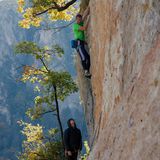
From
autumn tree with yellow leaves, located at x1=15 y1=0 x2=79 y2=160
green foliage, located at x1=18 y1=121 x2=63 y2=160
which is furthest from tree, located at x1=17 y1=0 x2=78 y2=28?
green foliage, located at x1=18 y1=121 x2=63 y2=160

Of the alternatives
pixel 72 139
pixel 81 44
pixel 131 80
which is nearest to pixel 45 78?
pixel 81 44

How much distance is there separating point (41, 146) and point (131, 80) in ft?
70.1

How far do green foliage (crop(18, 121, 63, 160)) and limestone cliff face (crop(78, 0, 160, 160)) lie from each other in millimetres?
14894

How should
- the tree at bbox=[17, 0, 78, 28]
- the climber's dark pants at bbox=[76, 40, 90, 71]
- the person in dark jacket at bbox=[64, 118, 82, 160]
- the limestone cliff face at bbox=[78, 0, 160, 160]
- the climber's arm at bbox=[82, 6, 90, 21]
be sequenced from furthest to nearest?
the tree at bbox=[17, 0, 78, 28] < the climber's arm at bbox=[82, 6, 90, 21] < the climber's dark pants at bbox=[76, 40, 90, 71] < the person in dark jacket at bbox=[64, 118, 82, 160] < the limestone cliff face at bbox=[78, 0, 160, 160]

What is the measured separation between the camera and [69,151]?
15.6m

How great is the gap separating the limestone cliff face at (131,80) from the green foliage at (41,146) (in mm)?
14894

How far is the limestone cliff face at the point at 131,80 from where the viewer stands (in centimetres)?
760

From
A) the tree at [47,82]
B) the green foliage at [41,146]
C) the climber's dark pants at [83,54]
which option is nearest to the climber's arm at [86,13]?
the climber's dark pants at [83,54]

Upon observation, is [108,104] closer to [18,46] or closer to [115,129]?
[115,129]

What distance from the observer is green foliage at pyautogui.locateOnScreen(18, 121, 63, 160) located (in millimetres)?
28219

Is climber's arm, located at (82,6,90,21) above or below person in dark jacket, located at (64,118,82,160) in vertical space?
above

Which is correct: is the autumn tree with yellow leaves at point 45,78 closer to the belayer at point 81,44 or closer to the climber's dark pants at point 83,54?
the belayer at point 81,44

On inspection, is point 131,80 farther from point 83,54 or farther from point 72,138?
point 83,54

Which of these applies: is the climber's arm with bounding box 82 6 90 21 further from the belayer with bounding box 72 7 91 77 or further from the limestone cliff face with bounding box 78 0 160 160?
the limestone cliff face with bounding box 78 0 160 160
